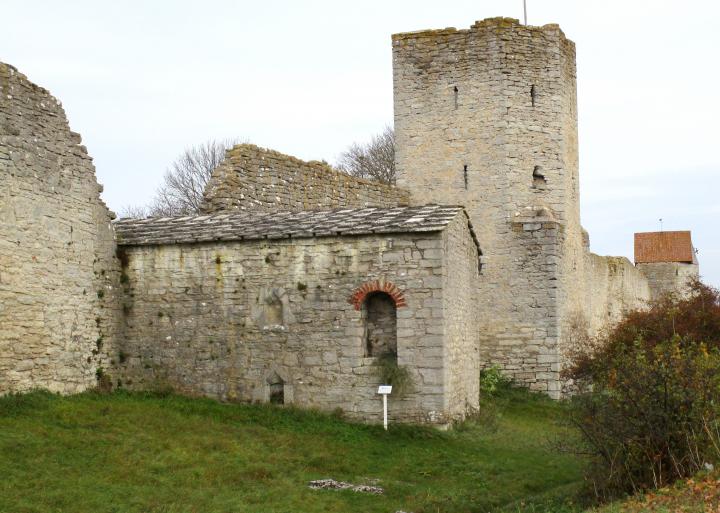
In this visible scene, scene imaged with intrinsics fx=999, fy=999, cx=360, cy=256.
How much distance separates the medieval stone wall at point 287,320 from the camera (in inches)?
603

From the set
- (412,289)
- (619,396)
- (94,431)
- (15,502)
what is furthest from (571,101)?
(15,502)

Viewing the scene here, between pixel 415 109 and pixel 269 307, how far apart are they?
9785 mm

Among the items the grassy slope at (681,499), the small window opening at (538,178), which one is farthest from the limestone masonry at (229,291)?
the small window opening at (538,178)

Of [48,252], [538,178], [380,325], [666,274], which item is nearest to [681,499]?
[380,325]

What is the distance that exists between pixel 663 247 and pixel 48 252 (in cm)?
3894

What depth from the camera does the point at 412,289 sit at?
1540 centimetres

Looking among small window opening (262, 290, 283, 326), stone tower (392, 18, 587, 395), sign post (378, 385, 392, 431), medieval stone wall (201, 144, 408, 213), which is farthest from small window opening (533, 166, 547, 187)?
sign post (378, 385, 392, 431)

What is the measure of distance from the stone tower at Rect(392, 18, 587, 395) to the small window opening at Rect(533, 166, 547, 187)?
0.08 ft

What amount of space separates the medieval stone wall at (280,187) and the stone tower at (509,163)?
1.77 metres

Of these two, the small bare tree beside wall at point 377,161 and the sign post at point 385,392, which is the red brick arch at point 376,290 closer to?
the sign post at point 385,392

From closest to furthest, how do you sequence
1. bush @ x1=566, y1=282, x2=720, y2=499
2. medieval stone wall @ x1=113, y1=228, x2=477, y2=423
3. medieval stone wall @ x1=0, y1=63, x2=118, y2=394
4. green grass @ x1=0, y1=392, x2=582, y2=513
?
1. green grass @ x1=0, y1=392, x2=582, y2=513
2. bush @ x1=566, y1=282, x2=720, y2=499
3. medieval stone wall @ x1=0, y1=63, x2=118, y2=394
4. medieval stone wall @ x1=113, y1=228, x2=477, y2=423

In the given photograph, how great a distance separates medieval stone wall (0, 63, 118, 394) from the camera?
1402 cm

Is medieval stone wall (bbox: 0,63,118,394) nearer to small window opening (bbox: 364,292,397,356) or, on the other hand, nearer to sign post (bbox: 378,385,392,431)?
small window opening (bbox: 364,292,397,356)

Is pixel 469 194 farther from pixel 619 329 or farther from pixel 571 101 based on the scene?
pixel 619 329
